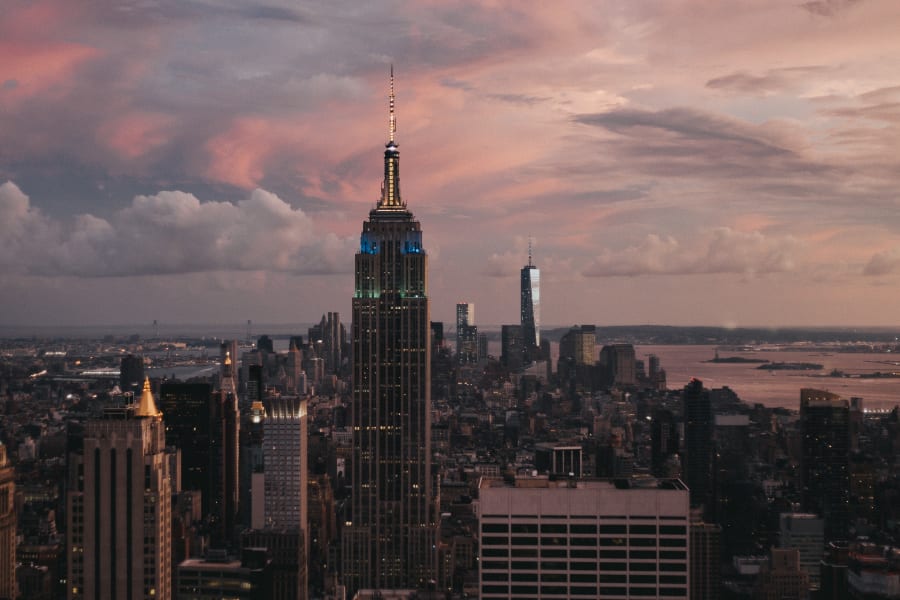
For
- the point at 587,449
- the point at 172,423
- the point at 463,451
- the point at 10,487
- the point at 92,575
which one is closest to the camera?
the point at 92,575

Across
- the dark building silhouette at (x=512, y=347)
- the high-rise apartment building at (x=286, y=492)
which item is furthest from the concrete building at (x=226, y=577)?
the dark building silhouette at (x=512, y=347)

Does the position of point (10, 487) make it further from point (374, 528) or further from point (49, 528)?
point (374, 528)

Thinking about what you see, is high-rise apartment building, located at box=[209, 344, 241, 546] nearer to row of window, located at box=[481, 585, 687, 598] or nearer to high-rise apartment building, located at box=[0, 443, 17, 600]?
high-rise apartment building, located at box=[0, 443, 17, 600]

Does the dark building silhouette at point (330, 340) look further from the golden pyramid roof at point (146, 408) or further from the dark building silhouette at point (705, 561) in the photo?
the golden pyramid roof at point (146, 408)

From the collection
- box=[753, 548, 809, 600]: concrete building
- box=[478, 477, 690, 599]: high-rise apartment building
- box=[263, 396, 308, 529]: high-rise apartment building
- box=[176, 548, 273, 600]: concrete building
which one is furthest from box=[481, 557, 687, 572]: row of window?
box=[263, 396, 308, 529]: high-rise apartment building

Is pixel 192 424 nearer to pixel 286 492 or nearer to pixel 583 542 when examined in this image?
pixel 286 492

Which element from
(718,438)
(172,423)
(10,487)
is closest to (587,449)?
(718,438)

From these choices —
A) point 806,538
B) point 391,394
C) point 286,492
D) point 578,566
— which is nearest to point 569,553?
point 578,566
